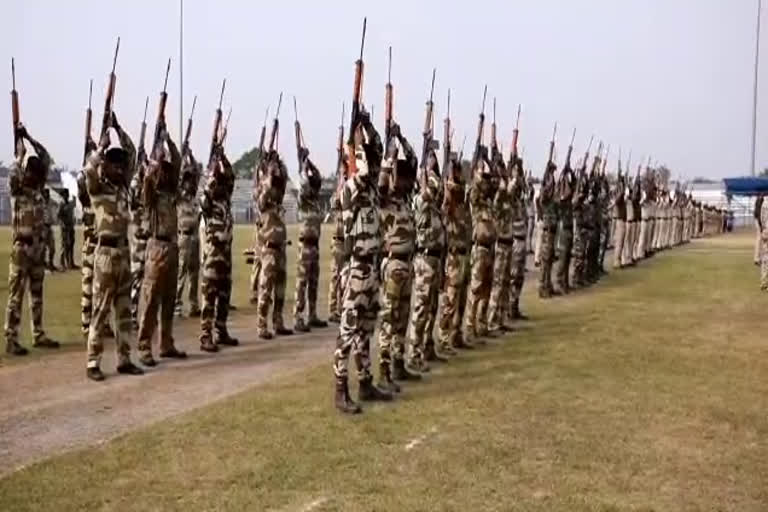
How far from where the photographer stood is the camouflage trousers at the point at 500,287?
1284 cm

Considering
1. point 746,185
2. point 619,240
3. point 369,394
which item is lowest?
point 369,394

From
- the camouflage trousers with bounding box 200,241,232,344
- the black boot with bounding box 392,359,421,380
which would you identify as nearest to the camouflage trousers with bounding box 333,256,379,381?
the black boot with bounding box 392,359,421,380

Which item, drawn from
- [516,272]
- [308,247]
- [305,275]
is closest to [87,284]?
[305,275]

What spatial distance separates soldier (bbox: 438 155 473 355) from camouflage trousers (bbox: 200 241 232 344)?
2.82 meters

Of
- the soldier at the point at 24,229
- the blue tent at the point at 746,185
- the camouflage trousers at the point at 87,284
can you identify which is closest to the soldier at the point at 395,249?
the camouflage trousers at the point at 87,284

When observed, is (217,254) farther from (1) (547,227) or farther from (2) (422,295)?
(1) (547,227)

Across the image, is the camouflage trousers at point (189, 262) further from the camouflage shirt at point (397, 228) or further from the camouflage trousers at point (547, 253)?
the camouflage trousers at point (547, 253)

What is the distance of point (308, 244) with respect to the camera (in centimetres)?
1307

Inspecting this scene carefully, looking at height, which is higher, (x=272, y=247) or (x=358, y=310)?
(x=272, y=247)

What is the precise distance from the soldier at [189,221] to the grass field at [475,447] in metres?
4.69

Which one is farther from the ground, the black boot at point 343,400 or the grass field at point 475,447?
the black boot at point 343,400

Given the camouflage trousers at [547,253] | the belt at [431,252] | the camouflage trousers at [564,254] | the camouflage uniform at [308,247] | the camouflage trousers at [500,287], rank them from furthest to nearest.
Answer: the camouflage trousers at [564,254], the camouflage trousers at [547,253], the camouflage uniform at [308,247], the camouflage trousers at [500,287], the belt at [431,252]

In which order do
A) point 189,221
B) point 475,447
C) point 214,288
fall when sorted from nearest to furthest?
point 475,447
point 214,288
point 189,221

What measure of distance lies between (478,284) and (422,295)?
6.62ft
